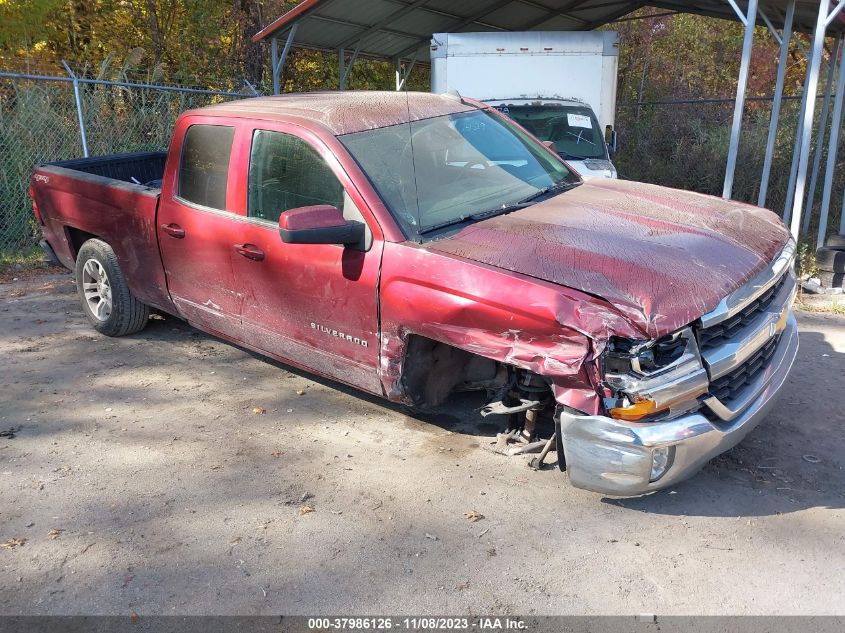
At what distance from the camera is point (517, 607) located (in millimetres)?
2830

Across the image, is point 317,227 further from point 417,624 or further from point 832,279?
point 832,279

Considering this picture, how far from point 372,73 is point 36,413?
16217mm

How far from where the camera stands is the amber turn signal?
296 cm

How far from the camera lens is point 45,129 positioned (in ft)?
31.3

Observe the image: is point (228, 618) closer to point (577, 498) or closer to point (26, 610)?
point (26, 610)

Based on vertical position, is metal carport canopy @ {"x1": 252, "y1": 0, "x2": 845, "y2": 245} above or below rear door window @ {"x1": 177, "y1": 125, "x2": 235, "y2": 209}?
above

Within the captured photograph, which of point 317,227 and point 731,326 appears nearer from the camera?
point 731,326

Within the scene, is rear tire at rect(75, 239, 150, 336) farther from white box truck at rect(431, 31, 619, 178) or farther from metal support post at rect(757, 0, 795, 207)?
metal support post at rect(757, 0, 795, 207)

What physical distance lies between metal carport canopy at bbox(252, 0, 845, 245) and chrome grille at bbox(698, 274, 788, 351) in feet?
15.8

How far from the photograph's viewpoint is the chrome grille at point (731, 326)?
10.2 ft

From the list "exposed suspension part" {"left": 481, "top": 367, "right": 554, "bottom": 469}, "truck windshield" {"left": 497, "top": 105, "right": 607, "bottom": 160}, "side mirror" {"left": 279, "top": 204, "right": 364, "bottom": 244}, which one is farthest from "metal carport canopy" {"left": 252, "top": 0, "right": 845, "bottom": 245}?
"side mirror" {"left": 279, "top": 204, "right": 364, "bottom": 244}

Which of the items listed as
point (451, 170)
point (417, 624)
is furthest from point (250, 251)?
point (417, 624)

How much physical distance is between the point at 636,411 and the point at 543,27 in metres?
15.5

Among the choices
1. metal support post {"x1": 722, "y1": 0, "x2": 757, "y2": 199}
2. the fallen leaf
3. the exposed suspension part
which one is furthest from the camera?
metal support post {"x1": 722, "y1": 0, "x2": 757, "y2": 199}
